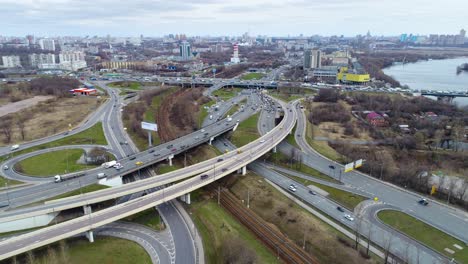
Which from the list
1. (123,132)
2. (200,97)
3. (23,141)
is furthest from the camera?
(200,97)

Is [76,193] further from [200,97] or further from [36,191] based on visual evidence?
[200,97]

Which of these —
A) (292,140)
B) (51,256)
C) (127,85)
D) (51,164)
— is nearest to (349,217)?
(292,140)

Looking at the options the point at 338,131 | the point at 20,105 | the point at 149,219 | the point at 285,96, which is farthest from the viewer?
the point at 285,96

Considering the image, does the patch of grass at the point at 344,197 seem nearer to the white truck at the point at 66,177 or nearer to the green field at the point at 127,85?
the white truck at the point at 66,177

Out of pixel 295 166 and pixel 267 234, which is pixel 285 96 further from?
pixel 267 234

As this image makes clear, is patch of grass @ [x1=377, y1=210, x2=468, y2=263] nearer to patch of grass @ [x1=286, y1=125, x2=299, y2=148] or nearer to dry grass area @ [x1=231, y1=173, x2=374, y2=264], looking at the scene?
dry grass area @ [x1=231, y1=173, x2=374, y2=264]

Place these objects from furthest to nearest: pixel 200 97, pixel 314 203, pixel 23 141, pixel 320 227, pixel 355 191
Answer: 1. pixel 200 97
2. pixel 23 141
3. pixel 355 191
4. pixel 314 203
5. pixel 320 227

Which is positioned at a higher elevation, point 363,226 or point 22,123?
point 22,123

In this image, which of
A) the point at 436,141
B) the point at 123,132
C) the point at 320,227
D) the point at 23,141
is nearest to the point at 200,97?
the point at 123,132
